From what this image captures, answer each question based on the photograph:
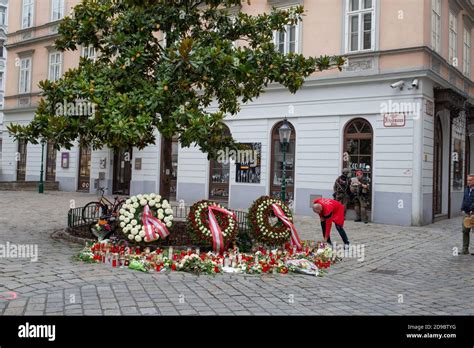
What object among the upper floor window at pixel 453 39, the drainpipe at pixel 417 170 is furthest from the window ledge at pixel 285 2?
the drainpipe at pixel 417 170

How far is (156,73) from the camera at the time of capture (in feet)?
31.0

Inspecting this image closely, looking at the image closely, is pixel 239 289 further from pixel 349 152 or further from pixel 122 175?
pixel 122 175

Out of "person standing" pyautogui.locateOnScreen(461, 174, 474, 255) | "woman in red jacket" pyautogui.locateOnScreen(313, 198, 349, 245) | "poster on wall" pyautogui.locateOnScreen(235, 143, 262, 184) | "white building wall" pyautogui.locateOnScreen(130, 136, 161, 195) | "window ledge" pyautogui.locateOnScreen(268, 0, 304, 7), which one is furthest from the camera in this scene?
"white building wall" pyautogui.locateOnScreen(130, 136, 161, 195)

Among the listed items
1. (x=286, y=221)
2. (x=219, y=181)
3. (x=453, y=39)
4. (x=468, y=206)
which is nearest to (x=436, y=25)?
(x=453, y=39)

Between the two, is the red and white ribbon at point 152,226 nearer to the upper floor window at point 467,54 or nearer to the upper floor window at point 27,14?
the upper floor window at point 467,54

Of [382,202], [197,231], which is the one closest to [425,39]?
[382,202]

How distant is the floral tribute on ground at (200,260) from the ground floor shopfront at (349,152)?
5356mm

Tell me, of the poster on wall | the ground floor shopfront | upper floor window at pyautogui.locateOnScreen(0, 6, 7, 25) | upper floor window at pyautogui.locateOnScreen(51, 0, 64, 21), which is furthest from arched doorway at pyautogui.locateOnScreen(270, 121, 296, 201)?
upper floor window at pyautogui.locateOnScreen(0, 6, 7, 25)

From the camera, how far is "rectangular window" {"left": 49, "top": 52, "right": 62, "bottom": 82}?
87.6 ft

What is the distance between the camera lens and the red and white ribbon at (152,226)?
8628mm

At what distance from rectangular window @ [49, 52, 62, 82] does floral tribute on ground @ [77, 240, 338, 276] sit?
20.3 m

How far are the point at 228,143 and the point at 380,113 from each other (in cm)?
798

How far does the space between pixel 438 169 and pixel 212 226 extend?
12863mm

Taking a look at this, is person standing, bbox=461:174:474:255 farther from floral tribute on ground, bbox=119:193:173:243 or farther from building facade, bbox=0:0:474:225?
floral tribute on ground, bbox=119:193:173:243
